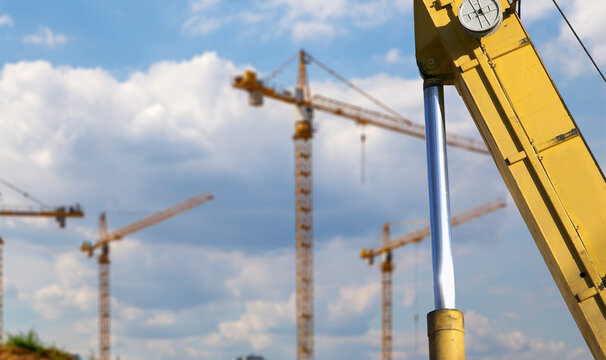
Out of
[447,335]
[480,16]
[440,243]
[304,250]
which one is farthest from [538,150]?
[304,250]

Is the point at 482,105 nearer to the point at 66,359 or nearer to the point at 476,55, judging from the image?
the point at 476,55

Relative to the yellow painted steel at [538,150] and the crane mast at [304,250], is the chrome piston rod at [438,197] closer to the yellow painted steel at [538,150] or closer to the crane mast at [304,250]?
the yellow painted steel at [538,150]

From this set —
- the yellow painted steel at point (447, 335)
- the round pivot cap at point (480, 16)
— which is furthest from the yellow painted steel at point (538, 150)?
the yellow painted steel at point (447, 335)

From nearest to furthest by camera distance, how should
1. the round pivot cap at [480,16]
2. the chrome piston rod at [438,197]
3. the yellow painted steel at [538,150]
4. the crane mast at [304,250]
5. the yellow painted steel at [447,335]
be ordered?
the yellow painted steel at [447,335]
the yellow painted steel at [538,150]
the chrome piston rod at [438,197]
the round pivot cap at [480,16]
the crane mast at [304,250]

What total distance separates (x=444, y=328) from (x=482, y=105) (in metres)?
2.74

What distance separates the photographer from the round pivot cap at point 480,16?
9.72 m

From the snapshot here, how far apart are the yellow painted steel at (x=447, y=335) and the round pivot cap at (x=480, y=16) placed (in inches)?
133

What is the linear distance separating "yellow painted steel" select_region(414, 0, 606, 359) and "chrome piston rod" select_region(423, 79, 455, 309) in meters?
0.41

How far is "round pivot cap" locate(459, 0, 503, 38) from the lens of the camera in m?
9.72

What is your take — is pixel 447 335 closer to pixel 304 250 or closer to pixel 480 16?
pixel 480 16

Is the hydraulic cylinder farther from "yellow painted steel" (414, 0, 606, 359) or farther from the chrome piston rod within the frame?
"yellow painted steel" (414, 0, 606, 359)

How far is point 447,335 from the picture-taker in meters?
8.91

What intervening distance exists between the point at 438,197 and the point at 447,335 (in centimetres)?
170

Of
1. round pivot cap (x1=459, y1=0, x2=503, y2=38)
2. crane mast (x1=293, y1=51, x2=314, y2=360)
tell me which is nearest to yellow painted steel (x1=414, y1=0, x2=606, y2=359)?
round pivot cap (x1=459, y1=0, x2=503, y2=38)
